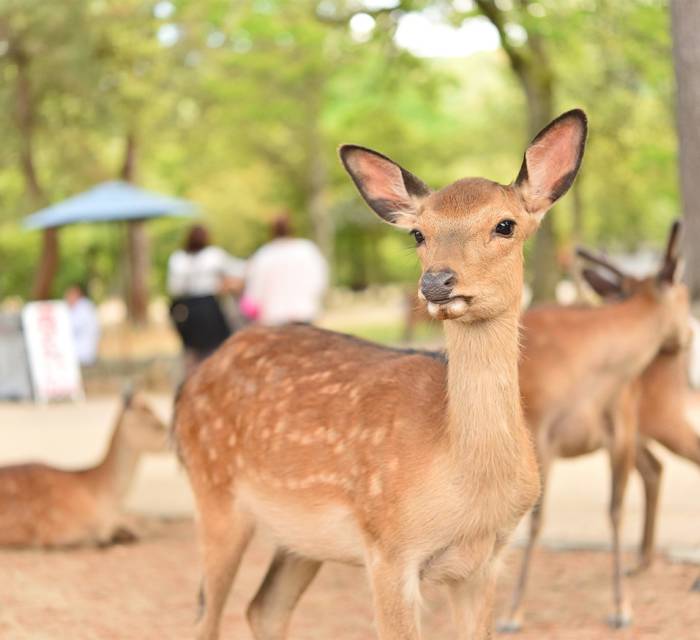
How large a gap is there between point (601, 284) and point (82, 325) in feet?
40.2

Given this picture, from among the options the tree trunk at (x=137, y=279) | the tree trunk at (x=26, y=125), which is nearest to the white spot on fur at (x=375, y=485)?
the tree trunk at (x=26, y=125)

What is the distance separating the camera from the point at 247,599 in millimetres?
6832

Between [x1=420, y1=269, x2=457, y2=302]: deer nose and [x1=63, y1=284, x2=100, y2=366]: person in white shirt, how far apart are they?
48.4 feet

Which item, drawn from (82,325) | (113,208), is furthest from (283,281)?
(113,208)

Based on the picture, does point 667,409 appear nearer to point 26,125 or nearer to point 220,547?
point 220,547

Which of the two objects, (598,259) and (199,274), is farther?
(199,274)

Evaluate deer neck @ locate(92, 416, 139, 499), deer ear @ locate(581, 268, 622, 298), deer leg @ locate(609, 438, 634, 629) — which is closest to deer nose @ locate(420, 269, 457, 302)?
deer leg @ locate(609, 438, 634, 629)

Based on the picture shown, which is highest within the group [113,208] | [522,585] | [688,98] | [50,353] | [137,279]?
[688,98]

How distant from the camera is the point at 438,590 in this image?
6867 millimetres

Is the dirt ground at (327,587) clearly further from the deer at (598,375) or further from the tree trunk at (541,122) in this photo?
the tree trunk at (541,122)

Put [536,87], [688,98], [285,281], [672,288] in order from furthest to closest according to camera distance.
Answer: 1. [536,87]
2. [285,281]
3. [688,98]
4. [672,288]

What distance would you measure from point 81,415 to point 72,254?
2801 centimetres

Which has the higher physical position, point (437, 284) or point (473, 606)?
point (437, 284)

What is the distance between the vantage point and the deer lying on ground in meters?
8.10
